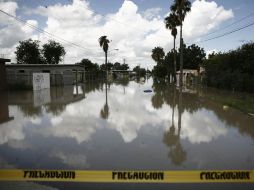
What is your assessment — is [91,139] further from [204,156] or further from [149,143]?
[204,156]

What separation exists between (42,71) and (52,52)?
142ft

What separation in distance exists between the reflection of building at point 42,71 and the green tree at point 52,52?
38.4 m

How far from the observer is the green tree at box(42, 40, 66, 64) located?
89312 millimetres

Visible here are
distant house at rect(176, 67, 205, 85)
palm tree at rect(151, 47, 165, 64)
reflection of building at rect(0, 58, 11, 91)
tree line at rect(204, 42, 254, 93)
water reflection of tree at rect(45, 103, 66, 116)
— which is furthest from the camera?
palm tree at rect(151, 47, 165, 64)

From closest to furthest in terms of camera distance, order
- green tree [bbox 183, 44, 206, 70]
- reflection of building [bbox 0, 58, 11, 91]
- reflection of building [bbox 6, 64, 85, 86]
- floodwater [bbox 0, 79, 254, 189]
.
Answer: floodwater [bbox 0, 79, 254, 189] → reflection of building [bbox 0, 58, 11, 91] → reflection of building [bbox 6, 64, 85, 86] → green tree [bbox 183, 44, 206, 70]

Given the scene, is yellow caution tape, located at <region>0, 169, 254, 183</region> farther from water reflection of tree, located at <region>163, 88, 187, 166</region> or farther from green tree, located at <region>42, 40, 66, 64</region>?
green tree, located at <region>42, 40, 66, 64</region>

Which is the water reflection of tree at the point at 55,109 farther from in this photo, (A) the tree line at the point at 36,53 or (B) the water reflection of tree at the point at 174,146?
(A) the tree line at the point at 36,53

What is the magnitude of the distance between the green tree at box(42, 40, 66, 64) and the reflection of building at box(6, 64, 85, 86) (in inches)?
1510

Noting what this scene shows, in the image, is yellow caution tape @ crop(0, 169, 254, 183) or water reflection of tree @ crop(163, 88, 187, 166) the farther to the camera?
water reflection of tree @ crop(163, 88, 187, 166)

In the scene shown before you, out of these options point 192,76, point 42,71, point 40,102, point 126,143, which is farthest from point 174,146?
point 192,76

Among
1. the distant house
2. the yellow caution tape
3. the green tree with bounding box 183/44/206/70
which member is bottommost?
the yellow caution tape

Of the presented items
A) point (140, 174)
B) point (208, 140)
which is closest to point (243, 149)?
point (208, 140)

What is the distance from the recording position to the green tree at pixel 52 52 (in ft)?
293

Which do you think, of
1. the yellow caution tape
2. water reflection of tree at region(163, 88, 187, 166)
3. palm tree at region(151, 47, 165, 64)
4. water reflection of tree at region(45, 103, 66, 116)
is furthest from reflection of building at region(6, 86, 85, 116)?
palm tree at region(151, 47, 165, 64)
